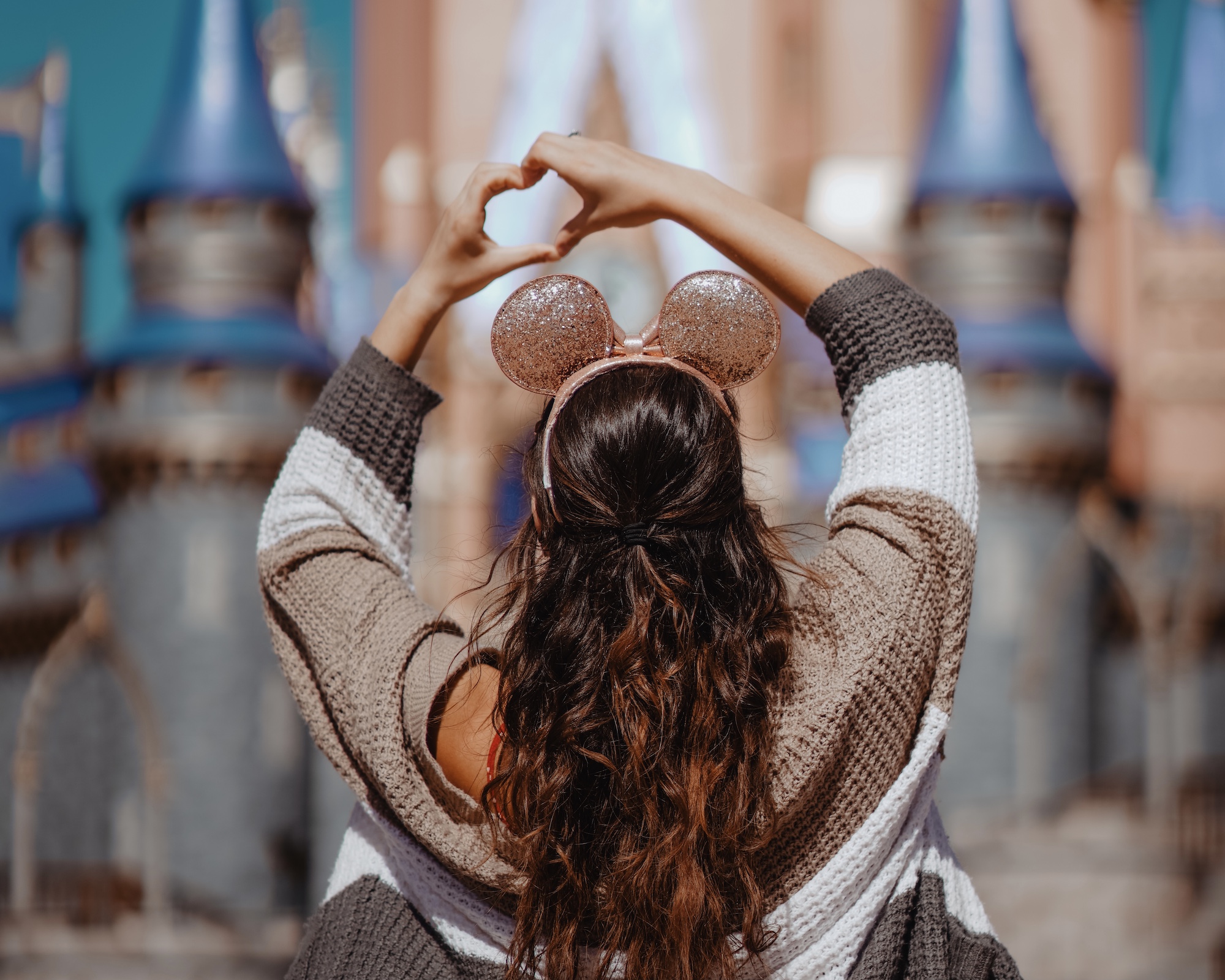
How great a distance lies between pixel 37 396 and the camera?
46.4 feet

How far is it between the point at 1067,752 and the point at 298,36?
14471 mm

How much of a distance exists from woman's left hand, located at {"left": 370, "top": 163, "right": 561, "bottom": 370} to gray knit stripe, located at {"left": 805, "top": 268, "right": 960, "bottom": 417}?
8.2 inches

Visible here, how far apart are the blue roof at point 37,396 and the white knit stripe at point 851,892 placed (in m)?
13.6

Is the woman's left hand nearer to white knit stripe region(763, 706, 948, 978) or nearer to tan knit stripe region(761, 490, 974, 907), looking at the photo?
tan knit stripe region(761, 490, 974, 907)

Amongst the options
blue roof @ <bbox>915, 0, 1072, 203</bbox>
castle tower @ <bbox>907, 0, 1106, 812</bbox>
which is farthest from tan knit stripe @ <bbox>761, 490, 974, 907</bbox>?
blue roof @ <bbox>915, 0, 1072, 203</bbox>

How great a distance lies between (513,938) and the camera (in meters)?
→ 0.96

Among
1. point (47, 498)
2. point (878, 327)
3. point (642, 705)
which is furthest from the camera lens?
point (47, 498)

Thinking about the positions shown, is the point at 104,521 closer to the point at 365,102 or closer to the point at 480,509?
the point at 480,509

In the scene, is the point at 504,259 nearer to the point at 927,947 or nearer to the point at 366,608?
the point at 366,608

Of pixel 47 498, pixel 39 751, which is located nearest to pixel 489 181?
pixel 39 751

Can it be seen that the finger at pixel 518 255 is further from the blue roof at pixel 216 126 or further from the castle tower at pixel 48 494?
the blue roof at pixel 216 126

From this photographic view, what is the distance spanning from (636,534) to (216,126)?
1180 centimetres

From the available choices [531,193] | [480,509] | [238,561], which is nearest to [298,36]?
[531,193]

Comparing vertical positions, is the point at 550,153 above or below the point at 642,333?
above
